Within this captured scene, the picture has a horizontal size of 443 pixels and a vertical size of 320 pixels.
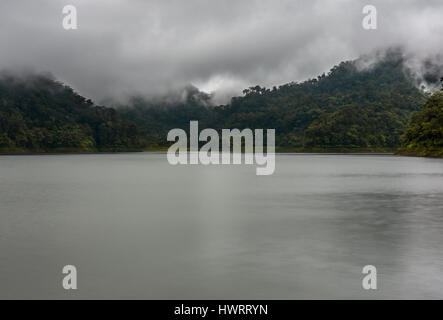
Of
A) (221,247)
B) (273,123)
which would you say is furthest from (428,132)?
(273,123)

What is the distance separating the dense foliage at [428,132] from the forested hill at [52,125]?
11276 cm

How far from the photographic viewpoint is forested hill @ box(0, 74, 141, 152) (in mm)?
149625

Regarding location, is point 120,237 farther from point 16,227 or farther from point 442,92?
point 442,92

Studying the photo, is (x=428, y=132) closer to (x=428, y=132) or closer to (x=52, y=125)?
(x=428, y=132)

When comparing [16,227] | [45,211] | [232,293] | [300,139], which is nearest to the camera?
[232,293]

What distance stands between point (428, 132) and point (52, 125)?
13054cm

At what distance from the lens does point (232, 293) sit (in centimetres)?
723

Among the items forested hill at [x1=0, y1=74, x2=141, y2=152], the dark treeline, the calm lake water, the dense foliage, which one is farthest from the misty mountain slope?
forested hill at [x1=0, y1=74, x2=141, y2=152]

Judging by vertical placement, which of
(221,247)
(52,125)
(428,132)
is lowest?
(221,247)

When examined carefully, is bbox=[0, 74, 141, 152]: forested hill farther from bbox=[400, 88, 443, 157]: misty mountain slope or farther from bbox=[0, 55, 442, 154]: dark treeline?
bbox=[400, 88, 443, 157]: misty mountain slope

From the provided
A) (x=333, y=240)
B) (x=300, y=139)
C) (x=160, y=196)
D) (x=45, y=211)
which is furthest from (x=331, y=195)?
(x=300, y=139)

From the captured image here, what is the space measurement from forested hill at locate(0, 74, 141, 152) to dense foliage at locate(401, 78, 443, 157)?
4439 inches

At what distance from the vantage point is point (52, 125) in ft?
552
